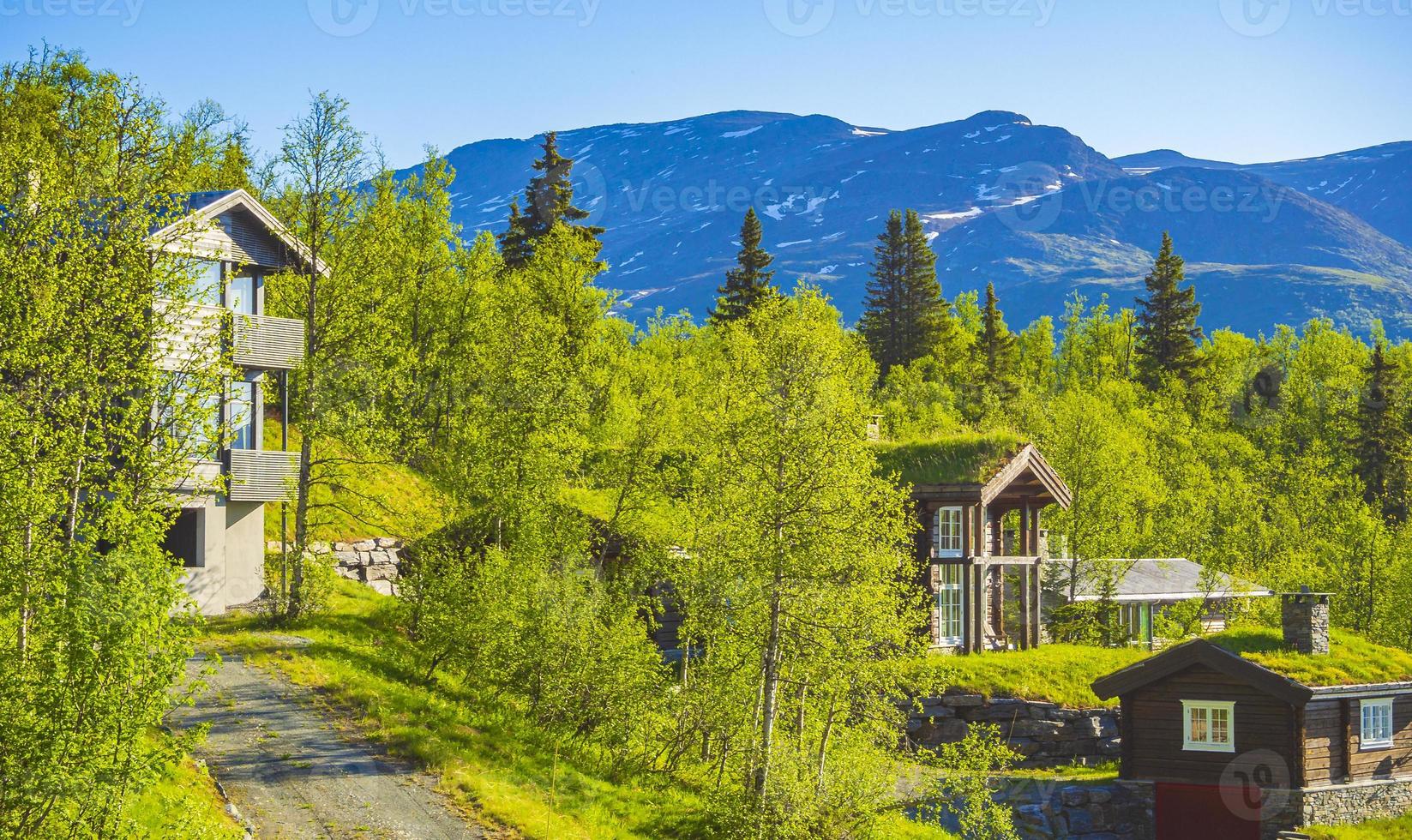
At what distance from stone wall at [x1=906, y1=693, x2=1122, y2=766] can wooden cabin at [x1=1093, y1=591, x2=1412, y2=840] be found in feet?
9.10

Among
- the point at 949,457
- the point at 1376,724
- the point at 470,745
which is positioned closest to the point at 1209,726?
the point at 1376,724

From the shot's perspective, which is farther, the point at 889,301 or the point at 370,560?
the point at 889,301

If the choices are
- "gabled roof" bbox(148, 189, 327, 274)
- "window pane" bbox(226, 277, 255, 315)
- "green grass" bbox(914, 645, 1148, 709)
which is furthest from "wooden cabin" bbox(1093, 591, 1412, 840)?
"window pane" bbox(226, 277, 255, 315)

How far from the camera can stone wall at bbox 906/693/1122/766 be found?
39.9 m

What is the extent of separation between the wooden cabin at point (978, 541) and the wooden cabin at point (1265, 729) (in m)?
7.26

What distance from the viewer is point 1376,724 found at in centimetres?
3769

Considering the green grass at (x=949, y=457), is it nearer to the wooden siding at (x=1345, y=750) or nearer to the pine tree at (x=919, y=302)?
the wooden siding at (x=1345, y=750)

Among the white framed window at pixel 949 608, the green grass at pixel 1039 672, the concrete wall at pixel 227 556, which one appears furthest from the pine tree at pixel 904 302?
the concrete wall at pixel 227 556

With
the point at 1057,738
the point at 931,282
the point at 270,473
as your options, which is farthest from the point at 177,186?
the point at 931,282

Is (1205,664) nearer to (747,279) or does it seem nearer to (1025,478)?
(1025,478)

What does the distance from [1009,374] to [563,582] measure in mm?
72294

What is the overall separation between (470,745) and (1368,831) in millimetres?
26116

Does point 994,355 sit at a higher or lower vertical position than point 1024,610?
higher

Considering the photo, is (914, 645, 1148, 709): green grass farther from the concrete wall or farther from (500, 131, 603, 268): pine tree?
(500, 131, 603, 268): pine tree
